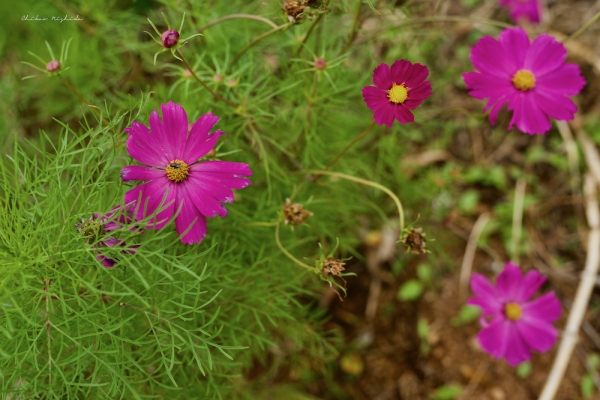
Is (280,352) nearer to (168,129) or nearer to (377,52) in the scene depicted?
(168,129)

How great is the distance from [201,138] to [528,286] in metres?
1.01

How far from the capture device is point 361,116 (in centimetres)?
162

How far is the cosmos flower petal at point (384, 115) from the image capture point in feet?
2.66

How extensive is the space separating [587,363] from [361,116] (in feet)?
3.65

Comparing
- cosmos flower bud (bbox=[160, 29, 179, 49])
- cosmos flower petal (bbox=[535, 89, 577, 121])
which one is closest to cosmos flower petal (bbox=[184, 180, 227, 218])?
cosmos flower bud (bbox=[160, 29, 179, 49])

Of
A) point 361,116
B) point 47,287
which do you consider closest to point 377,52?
point 361,116

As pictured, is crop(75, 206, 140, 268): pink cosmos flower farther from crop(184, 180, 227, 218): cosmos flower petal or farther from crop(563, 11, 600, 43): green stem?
crop(563, 11, 600, 43): green stem

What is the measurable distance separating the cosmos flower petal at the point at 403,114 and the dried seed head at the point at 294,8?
0.75ft

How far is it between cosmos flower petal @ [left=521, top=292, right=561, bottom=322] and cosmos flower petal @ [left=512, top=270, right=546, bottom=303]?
0.07 feet

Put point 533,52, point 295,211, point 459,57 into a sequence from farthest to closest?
point 459,57 < point 533,52 < point 295,211

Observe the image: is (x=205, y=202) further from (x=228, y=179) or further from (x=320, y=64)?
(x=320, y=64)

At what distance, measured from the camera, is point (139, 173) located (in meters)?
0.82

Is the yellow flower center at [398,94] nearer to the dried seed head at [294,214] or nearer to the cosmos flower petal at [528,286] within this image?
the dried seed head at [294,214]

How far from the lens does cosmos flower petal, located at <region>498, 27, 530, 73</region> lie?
106 cm
